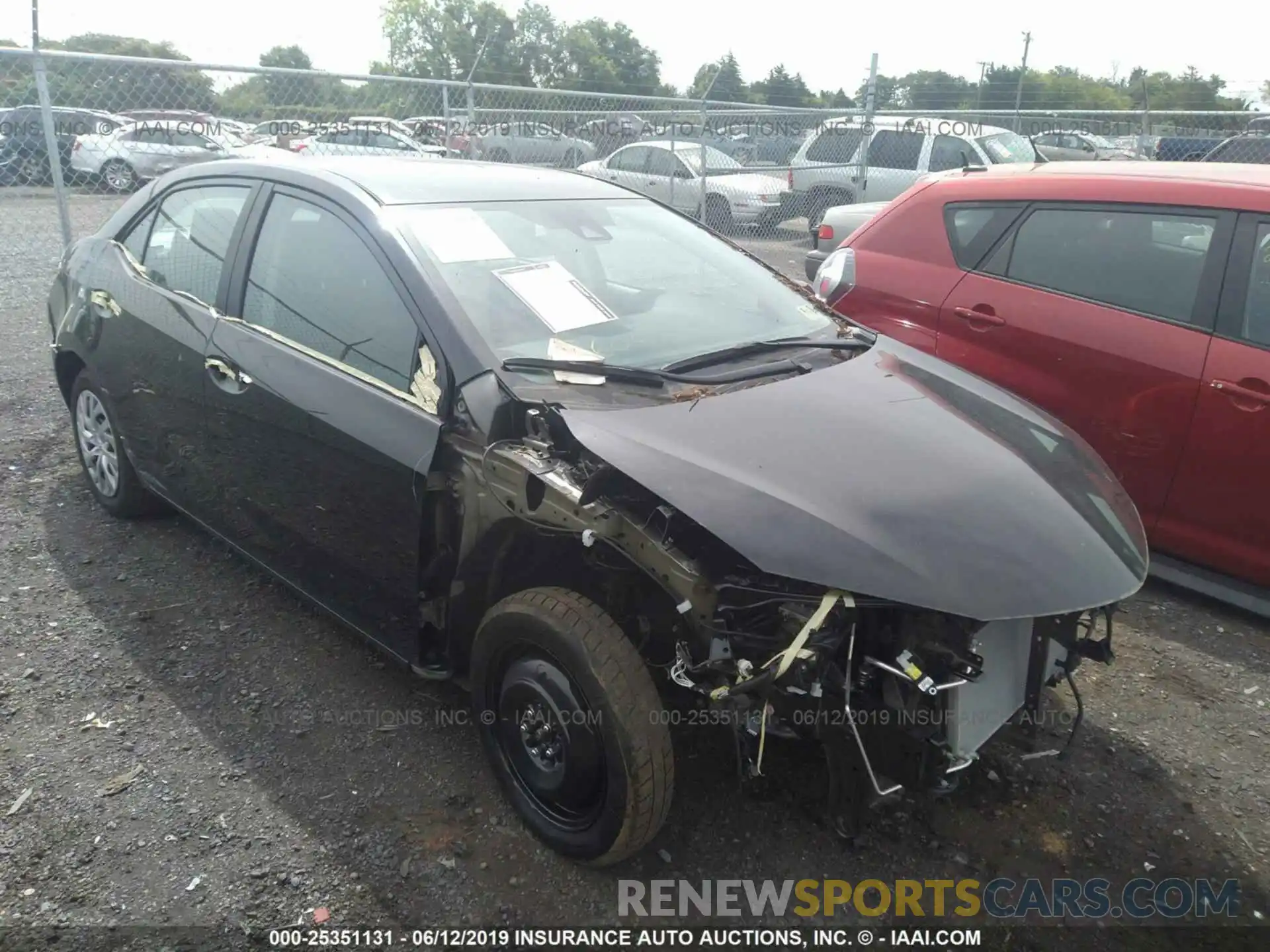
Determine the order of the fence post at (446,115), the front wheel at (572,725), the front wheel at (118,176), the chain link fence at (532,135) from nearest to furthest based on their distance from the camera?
the front wheel at (572,725) → the chain link fence at (532,135) → the front wheel at (118,176) → the fence post at (446,115)

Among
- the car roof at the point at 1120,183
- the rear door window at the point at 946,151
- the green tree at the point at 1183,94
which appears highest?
the green tree at the point at 1183,94

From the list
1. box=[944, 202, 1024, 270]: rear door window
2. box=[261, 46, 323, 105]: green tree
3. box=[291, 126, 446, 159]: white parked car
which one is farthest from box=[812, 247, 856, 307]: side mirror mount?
box=[291, 126, 446, 159]: white parked car

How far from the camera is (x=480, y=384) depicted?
2.51 m

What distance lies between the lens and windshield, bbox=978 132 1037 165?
1215cm

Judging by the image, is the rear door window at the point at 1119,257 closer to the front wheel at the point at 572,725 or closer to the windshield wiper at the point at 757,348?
the windshield wiper at the point at 757,348

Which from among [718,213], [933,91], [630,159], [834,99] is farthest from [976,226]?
[834,99]

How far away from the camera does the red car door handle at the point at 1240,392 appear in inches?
130

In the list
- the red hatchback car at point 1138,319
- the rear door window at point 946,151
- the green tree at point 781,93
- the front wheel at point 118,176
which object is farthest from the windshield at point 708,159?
the green tree at point 781,93

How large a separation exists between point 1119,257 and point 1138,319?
33 centimetres

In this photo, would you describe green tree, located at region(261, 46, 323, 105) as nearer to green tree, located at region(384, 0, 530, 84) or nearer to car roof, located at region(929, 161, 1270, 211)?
car roof, located at region(929, 161, 1270, 211)

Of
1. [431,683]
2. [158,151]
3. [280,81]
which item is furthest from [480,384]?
[158,151]

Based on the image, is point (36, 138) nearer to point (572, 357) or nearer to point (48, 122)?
point (48, 122)

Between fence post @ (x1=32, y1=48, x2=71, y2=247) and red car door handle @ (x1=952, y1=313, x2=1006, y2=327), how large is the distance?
5840 millimetres

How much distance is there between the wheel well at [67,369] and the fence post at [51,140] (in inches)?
103
